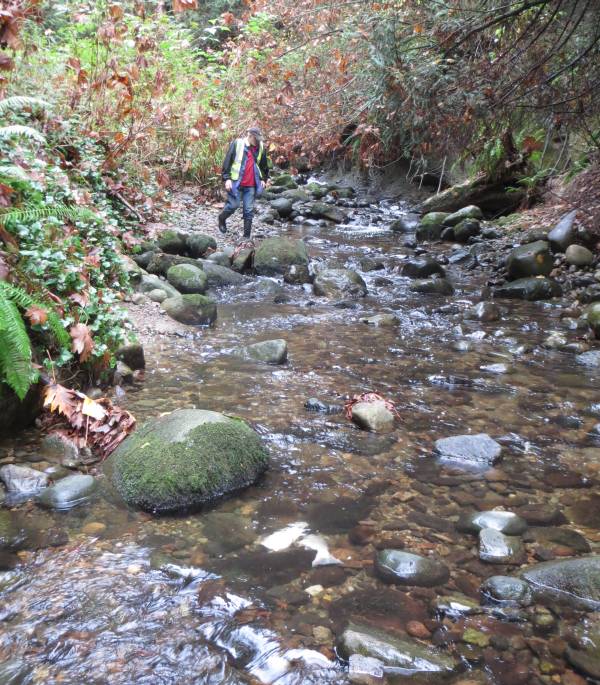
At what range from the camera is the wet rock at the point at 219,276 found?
8.77 metres

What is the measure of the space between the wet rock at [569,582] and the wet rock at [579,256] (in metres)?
7.50

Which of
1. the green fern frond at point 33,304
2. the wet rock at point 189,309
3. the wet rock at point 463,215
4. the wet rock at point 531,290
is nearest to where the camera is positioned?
the green fern frond at point 33,304

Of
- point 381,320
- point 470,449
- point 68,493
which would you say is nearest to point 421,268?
point 381,320

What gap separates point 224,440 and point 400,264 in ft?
24.7

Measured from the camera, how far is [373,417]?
439 cm

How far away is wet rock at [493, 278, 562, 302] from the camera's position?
860 cm

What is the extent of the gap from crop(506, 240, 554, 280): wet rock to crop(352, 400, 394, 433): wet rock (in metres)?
5.78

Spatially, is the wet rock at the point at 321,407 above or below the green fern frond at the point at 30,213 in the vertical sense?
below

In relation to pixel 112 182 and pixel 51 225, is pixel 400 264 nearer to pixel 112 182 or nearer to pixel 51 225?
pixel 112 182

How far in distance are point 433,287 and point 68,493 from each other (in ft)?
22.1

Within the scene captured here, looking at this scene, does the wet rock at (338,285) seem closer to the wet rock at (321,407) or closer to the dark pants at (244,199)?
the dark pants at (244,199)

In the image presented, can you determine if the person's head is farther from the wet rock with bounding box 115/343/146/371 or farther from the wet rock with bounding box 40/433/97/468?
the wet rock with bounding box 40/433/97/468

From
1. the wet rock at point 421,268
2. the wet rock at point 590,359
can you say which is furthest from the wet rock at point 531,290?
the wet rock at point 590,359

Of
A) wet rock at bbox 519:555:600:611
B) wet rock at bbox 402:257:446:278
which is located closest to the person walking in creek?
wet rock at bbox 402:257:446:278
